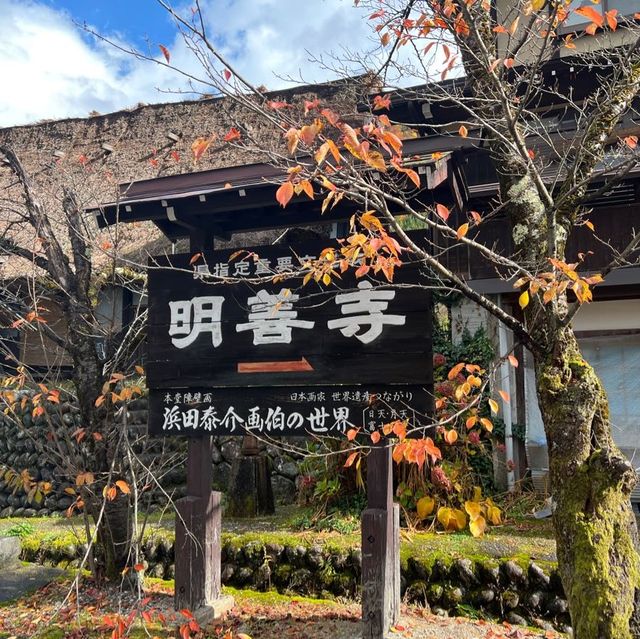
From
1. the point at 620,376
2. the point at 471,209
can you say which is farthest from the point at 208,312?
the point at 620,376

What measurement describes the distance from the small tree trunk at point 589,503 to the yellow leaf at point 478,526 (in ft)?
10.2

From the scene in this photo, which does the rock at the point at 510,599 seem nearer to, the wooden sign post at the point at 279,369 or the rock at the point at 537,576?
the rock at the point at 537,576

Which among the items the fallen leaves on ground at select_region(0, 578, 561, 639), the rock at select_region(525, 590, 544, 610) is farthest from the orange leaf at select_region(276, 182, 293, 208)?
the rock at select_region(525, 590, 544, 610)

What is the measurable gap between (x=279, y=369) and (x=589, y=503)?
249cm

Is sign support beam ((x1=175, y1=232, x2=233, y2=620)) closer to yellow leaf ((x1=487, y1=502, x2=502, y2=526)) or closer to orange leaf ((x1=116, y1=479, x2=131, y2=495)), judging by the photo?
orange leaf ((x1=116, y1=479, x2=131, y2=495))

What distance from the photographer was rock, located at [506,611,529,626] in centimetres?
516

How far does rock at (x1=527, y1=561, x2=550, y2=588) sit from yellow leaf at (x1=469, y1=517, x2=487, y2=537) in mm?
980

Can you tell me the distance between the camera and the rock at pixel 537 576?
17.1 feet

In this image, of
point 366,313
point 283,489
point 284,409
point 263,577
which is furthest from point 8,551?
point 366,313

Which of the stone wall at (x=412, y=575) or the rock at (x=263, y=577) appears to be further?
the rock at (x=263, y=577)

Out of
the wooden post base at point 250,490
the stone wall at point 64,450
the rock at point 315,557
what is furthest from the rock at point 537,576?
the stone wall at point 64,450

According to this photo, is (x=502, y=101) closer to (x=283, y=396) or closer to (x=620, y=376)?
(x=283, y=396)

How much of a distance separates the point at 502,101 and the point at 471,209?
610cm

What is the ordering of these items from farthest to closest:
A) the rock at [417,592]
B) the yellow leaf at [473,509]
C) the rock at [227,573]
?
the yellow leaf at [473,509] < the rock at [227,573] < the rock at [417,592]
